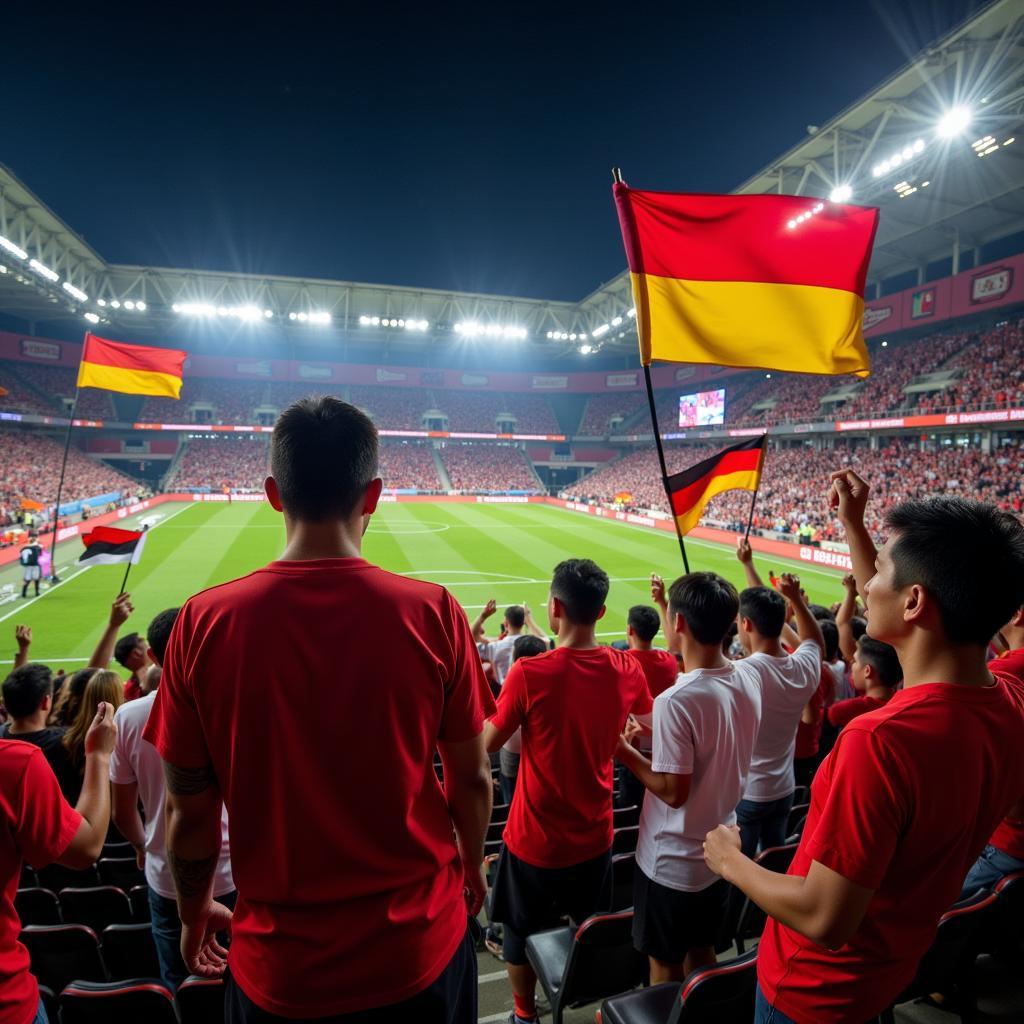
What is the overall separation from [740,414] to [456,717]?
5209 centimetres

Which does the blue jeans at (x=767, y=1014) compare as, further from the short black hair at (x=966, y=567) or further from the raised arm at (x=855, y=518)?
the raised arm at (x=855, y=518)

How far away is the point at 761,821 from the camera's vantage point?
4.15 metres

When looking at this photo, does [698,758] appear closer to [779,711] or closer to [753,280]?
[779,711]

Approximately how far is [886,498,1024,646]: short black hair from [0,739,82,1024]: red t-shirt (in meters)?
3.02

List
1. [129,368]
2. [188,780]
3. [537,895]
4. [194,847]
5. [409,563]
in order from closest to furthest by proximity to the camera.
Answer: [188,780] < [194,847] < [537,895] < [129,368] < [409,563]

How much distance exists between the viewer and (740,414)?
49312 millimetres

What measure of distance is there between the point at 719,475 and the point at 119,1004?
647cm

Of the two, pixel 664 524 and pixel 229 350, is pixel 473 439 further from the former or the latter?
pixel 664 524

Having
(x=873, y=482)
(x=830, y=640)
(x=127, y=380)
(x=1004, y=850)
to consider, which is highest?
(x=873, y=482)

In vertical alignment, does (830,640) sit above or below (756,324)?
below

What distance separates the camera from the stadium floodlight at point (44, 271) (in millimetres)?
32625

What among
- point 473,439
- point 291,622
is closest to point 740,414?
point 473,439

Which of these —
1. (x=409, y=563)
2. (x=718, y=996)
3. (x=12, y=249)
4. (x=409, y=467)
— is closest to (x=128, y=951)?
(x=718, y=996)

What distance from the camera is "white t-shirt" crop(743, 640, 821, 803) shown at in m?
3.79
